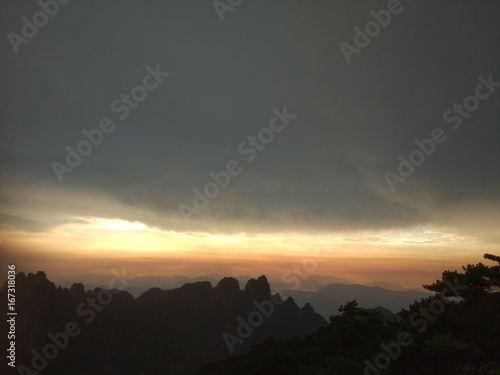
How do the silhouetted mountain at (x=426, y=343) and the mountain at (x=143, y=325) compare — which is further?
the mountain at (x=143, y=325)

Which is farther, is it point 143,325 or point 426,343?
point 143,325

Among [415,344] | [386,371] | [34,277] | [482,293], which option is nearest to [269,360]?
[386,371]

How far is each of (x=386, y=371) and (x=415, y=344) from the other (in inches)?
102

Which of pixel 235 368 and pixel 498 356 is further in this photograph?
pixel 235 368

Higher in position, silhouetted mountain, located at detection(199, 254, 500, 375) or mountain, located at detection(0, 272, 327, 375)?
silhouetted mountain, located at detection(199, 254, 500, 375)

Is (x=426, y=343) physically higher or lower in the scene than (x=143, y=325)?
higher

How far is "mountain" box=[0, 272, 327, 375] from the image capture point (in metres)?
117

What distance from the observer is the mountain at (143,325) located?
117m

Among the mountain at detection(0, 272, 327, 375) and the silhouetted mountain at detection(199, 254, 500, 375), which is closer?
the silhouetted mountain at detection(199, 254, 500, 375)

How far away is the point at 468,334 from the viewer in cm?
2064

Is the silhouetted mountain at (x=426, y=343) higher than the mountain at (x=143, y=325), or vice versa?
the silhouetted mountain at (x=426, y=343)

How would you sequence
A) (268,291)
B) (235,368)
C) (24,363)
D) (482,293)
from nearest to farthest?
(482,293)
(235,368)
(24,363)
(268,291)

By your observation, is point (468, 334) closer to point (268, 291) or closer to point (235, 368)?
point (235, 368)

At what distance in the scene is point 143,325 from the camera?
460 ft
